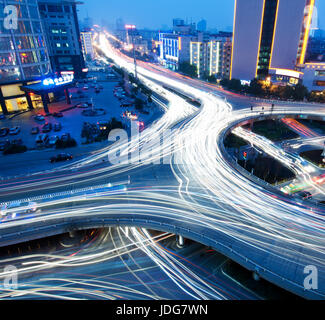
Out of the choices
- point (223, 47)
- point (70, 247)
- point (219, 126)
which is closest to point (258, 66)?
point (223, 47)

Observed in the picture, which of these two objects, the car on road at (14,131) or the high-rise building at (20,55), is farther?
the high-rise building at (20,55)

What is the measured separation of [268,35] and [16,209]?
68667 mm

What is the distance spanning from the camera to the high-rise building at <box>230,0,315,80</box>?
184 ft

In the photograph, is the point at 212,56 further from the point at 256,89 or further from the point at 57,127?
the point at 57,127

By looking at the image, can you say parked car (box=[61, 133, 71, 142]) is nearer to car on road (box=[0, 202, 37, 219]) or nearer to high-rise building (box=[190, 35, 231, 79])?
car on road (box=[0, 202, 37, 219])

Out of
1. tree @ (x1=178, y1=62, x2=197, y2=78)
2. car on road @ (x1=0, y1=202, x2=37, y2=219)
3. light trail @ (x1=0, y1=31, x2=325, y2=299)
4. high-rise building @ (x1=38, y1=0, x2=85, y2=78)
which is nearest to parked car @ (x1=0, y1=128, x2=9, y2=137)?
light trail @ (x1=0, y1=31, x2=325, y2=299)

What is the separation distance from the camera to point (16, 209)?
19625 millimetres

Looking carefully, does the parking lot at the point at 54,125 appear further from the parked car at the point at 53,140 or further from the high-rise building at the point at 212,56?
the high-rise building at the point at 212,56

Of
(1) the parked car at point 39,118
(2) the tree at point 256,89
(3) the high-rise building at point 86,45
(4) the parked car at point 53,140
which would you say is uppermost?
(3) the high-rise building at point 86,45

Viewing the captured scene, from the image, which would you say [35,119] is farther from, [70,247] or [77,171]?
[70,247]

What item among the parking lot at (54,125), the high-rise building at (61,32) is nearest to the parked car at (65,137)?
the parking lot at (54,125)

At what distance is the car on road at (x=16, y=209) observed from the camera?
1906 cm

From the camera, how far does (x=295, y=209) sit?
18344mm

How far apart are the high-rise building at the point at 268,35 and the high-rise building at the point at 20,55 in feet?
161
